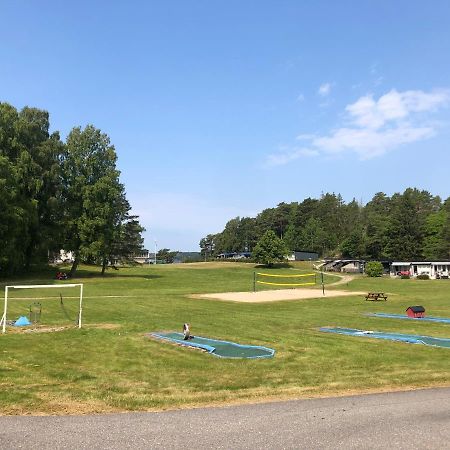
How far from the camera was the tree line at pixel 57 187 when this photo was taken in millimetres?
57875

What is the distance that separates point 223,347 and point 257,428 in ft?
27.2

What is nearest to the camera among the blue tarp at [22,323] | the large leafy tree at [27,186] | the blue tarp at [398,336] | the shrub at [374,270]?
the blue tarp at [398,336]

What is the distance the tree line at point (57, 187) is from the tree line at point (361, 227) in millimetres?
60755

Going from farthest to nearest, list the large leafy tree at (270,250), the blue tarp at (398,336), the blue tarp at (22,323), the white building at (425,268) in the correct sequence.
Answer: the large leafy tree at (270,250) → the white building at (425,268) → the blue tarp at (22,323) → the blue tarp at (398,336)

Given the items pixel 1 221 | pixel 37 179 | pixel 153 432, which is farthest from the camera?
pixel 37 179

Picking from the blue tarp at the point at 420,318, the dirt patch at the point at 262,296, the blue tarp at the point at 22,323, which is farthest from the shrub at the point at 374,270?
the blue tarp at the point at 22,323

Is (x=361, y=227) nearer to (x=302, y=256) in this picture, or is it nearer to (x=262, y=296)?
(x=302, y=256)

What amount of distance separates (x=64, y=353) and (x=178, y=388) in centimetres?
538

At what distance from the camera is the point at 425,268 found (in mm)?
88375

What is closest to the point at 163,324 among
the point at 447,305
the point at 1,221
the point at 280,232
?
the point at 447,305

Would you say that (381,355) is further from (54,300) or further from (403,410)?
(54,300)

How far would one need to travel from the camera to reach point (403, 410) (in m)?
8.17

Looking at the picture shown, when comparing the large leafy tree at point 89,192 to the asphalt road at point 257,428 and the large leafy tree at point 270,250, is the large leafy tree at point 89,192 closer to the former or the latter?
the large leafy tree at point 270,250

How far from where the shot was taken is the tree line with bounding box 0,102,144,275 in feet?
190
